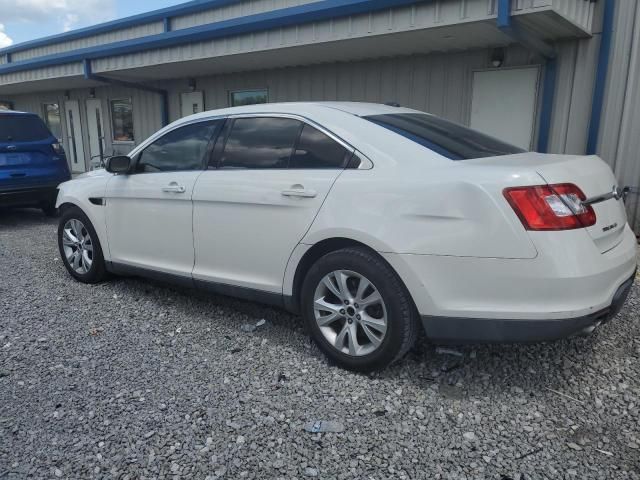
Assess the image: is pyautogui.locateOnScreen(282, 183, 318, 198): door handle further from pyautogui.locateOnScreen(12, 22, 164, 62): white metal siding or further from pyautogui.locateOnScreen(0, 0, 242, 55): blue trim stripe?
pyautogui.locateOnScreen(12, 22, 164, 62): white metal siding

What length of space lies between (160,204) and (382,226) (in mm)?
1984

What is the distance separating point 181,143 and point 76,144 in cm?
1307

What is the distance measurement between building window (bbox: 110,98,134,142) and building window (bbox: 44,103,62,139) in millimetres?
3170

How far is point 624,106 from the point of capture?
6309 mm

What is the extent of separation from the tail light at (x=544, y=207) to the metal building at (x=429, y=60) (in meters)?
3.49

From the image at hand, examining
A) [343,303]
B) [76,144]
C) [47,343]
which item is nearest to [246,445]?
[343,303]

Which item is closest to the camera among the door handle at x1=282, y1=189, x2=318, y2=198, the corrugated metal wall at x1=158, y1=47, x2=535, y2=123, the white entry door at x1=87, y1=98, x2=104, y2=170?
the door handle at x1=282, y1=189, x2=318, y2=198

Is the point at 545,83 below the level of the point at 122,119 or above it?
above

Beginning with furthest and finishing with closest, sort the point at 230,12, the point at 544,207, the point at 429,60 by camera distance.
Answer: the point at 230,12 < the point at 429,60 < the point at 544,207

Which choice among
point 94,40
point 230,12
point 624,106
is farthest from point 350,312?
point 94,40

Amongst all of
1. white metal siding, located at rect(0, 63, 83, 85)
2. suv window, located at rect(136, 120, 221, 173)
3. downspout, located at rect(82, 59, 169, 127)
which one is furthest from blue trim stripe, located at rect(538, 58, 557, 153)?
white metal siding, located at rect(0, 63, 83, 85)

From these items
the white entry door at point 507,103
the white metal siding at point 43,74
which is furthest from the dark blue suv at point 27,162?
the white entry door at point 507,103

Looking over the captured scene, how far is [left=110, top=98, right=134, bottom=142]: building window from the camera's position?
13.5 m

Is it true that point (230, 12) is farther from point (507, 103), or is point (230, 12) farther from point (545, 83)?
point (545, 83)
